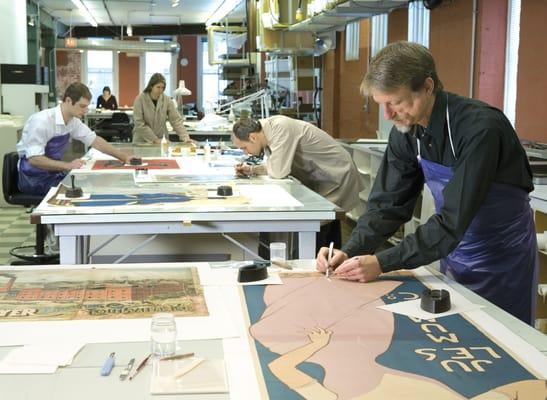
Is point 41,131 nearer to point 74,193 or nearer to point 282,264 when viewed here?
point 74,193

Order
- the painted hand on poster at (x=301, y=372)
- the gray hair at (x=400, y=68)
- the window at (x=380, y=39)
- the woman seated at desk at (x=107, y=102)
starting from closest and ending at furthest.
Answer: the painted hand on poster at (x=301, y=372) < the gray hair at (x=400, y=68) < the window at (x=380, y=39) < the woman seated at desk at (x=107, y=102)

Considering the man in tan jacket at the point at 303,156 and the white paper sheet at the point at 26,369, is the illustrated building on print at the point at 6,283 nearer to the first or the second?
the white paper sheet at the point at 26,369

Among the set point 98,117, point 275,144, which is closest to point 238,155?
point 275,144

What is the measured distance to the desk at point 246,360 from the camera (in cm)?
154

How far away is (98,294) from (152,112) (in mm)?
6206

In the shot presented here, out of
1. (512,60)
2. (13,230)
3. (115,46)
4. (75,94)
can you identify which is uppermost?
(115,46)

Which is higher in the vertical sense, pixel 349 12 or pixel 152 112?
pixel 349 12

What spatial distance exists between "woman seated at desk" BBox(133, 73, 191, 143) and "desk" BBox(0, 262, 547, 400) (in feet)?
20.8

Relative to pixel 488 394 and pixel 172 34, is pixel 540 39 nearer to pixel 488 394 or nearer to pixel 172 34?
pixel 488 394

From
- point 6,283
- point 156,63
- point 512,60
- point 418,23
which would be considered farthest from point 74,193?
point 156,63

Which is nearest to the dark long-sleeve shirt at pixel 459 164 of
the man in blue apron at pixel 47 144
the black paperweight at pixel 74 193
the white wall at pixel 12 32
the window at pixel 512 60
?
the black paperweight at pixel 74 193

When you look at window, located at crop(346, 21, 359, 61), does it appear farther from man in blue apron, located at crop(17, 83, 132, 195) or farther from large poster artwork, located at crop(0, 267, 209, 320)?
large poster artwork, located at crop(0, 267, 209, 320)

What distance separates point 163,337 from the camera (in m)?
1.71

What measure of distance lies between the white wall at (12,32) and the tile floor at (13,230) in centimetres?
341
